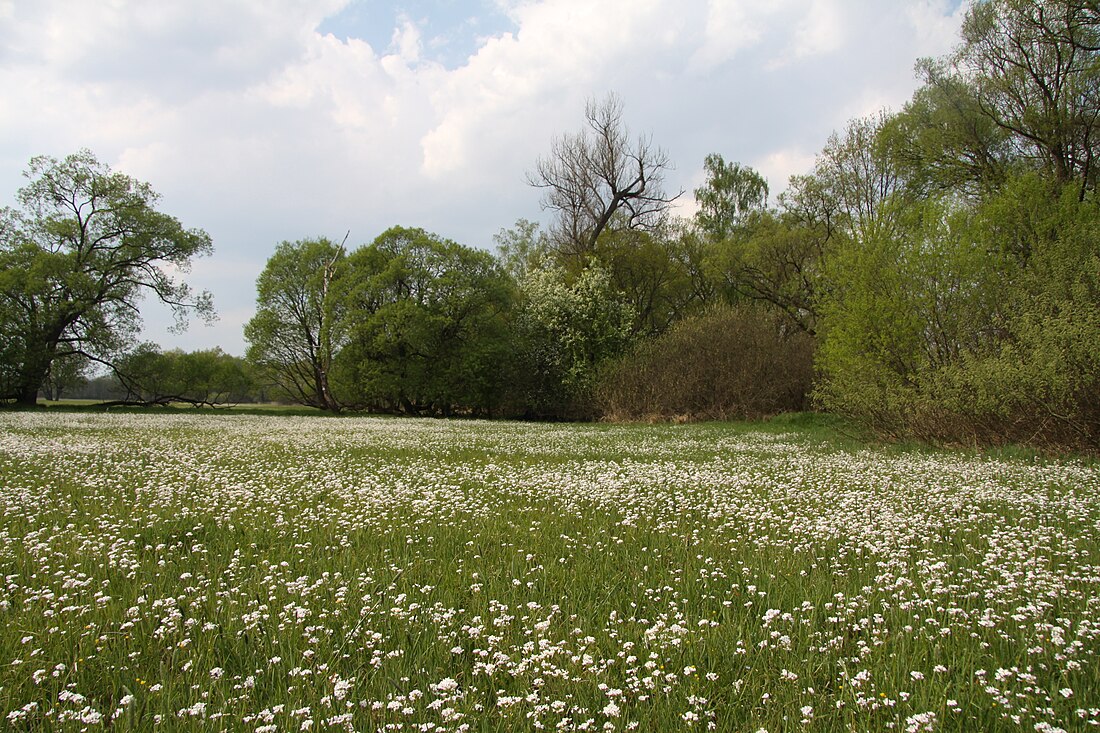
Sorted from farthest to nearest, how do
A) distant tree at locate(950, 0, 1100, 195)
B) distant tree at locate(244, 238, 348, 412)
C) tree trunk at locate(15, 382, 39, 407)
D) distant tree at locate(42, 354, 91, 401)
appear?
distant tree at locate(244, 238, 348, 412)
distant tree at locate(42, 354, 91, 401)
tree trunk at locate(15, 382, 39, 407)
distant tree at locate(950, 0, 1100, 195)

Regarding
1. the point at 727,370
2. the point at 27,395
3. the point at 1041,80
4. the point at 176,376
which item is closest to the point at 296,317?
the point at 176,376

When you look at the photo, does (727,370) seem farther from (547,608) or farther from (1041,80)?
(547,608)

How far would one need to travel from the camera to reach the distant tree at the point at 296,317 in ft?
136

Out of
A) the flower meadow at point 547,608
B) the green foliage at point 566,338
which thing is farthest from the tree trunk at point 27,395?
the flower meadow at point 547,608

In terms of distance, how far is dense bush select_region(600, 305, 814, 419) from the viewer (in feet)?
95.0

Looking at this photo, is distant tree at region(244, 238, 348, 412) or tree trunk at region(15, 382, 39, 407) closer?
tree trunk at region(15, 382, 39, 407)

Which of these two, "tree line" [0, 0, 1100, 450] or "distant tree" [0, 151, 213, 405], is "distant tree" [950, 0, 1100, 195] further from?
"distant tree" [0, 151, 213, 405]

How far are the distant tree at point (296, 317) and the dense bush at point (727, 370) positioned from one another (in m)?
23.1

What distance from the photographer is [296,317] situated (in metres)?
43.1

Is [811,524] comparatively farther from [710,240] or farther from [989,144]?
[710,240]

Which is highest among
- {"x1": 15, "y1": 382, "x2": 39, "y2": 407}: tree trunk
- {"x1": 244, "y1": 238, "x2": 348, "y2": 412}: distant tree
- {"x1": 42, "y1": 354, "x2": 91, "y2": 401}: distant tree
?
{"x1": 244, "y1": 238, "x2": 348, "y2": 412}: distant tree

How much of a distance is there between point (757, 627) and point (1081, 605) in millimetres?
2262

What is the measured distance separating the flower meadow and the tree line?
6.64m

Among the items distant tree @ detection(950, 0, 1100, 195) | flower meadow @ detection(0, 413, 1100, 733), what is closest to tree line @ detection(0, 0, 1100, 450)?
distant tree @ detection(950, 0, 1100, 195)
